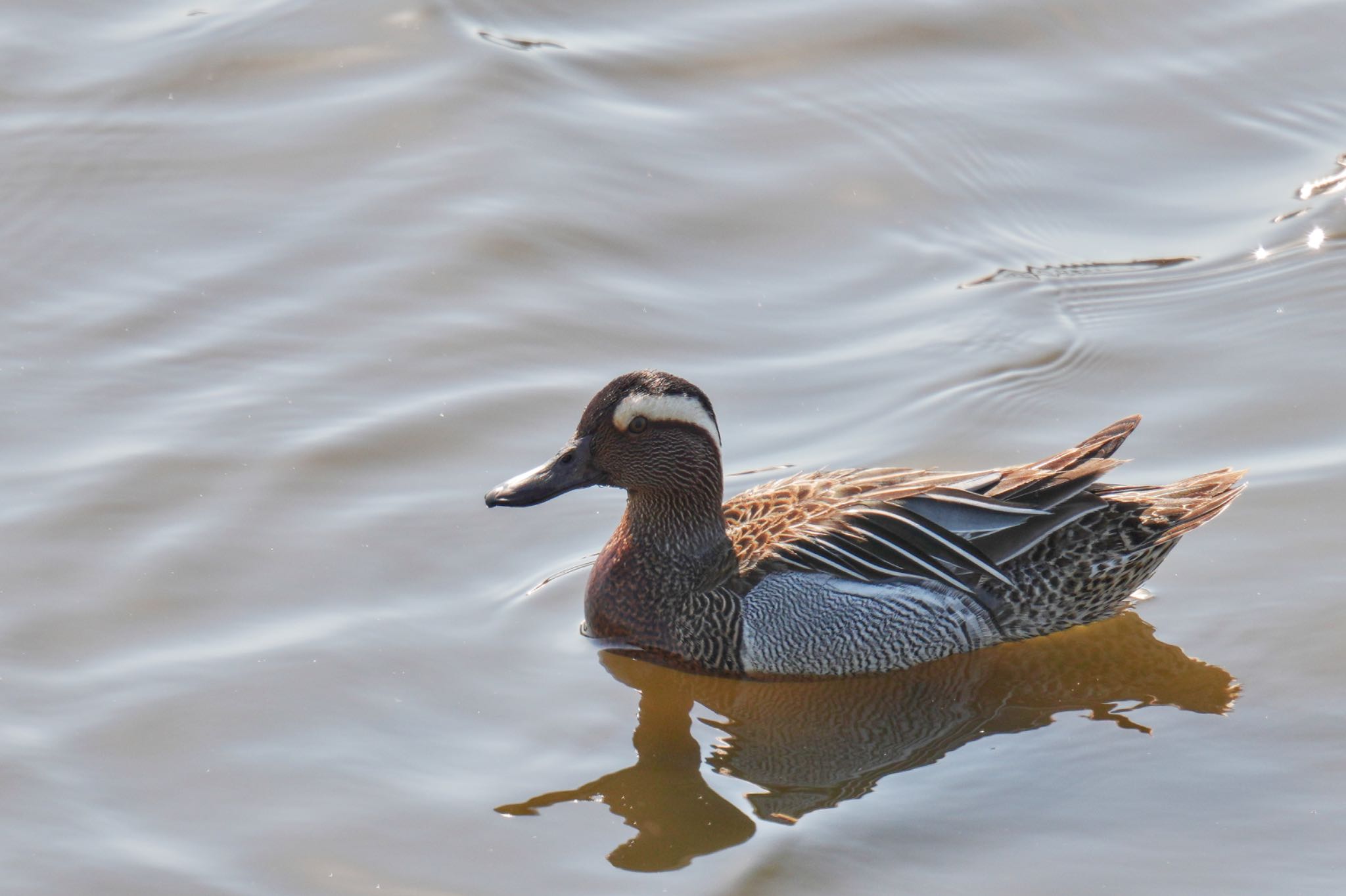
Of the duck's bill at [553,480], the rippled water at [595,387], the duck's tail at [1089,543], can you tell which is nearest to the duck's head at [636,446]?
the duck's bill at [553,480]

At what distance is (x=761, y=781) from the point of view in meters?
7.37

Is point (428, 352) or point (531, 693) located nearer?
point (531, 693)

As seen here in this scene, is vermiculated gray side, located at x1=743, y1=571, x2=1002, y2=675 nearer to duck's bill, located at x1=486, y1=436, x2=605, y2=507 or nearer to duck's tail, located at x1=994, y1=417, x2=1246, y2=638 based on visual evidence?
duck's tail, located at x1=994, y1=417, x2=1246, y2=638

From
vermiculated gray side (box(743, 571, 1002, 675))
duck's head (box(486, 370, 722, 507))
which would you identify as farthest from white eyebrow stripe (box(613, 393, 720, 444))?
vermiculated gray side (box(743, 571, 1002, 675))

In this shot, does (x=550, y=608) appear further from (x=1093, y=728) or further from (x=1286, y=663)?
(x=1286, y=663)

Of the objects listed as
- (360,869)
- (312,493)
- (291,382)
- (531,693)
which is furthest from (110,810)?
(291,382)

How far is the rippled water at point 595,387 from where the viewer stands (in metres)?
7.06

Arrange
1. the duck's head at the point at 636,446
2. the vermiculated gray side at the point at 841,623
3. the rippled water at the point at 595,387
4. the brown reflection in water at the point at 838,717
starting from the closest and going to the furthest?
the rippled water at the point at 595,387 → the brown reflection in water at the point at 838,717 → the vermiculated gray side at the point at 841,623 → the duck's head at the point at 636,446

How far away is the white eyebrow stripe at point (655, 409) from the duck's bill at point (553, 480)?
208 mm

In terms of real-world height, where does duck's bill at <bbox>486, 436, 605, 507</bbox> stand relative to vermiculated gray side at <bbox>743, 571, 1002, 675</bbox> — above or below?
above

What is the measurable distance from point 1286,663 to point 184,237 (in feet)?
22.8

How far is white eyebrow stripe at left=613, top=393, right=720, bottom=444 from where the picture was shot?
8305mm

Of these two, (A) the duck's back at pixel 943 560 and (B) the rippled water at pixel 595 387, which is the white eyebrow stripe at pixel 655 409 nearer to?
(A) the duck's back at pixel 943 560

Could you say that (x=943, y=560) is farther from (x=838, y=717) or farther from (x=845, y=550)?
(x=838, y=717)
